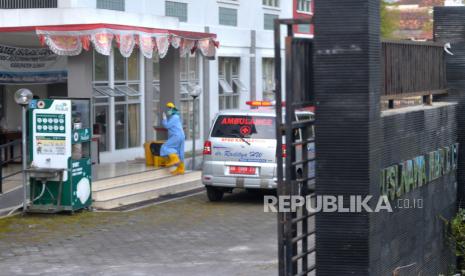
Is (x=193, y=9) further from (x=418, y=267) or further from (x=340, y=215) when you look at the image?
(x=340, y=215)

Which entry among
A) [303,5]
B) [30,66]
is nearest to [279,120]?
[30,66]

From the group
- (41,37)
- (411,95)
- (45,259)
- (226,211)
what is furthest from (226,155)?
(411,95)

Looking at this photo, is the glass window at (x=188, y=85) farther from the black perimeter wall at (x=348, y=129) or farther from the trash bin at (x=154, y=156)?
the black perimeter wall at (x=348, y=129)

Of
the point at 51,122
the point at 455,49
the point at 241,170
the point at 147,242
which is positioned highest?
the point at 455,49

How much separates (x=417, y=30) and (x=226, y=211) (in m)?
73.2

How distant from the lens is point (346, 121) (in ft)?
22.3

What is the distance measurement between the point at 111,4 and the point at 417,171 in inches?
617

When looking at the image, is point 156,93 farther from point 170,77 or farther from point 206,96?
point 206,96

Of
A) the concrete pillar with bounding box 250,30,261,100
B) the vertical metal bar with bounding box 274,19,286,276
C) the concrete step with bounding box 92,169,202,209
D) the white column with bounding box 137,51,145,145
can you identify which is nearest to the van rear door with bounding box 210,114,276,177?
the concrete step with bounding box 92,169,202,209

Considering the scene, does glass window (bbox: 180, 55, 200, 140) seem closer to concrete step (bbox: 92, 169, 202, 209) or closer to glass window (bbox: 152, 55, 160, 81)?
glass window (bbox: 152, 55, 160, 81)

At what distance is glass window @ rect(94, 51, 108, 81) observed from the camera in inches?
894

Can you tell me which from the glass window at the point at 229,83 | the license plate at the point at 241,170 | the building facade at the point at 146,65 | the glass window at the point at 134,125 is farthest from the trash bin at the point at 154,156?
the glass window at the point at 229,83

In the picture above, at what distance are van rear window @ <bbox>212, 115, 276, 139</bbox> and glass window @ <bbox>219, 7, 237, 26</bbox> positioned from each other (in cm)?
1211

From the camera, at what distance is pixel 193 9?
90.4 feet
